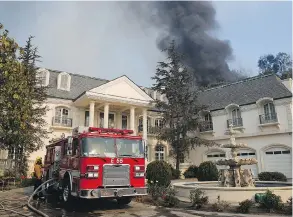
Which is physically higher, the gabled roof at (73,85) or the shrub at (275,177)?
the gabled roof at (73,85)

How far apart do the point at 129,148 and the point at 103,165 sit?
1.35m

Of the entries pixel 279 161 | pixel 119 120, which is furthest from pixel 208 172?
pixel 119 120

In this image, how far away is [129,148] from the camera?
34.1 feet

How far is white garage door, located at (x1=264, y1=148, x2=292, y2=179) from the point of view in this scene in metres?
22.9

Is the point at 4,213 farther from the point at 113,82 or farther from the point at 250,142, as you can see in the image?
the point at 250,142

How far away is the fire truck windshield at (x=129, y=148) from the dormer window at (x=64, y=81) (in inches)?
796

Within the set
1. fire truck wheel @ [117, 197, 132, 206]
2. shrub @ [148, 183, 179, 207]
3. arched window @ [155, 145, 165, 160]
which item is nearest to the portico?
arched window @ [155, 145, 165, 160]

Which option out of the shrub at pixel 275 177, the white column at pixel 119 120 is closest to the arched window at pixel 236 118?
the shrub at pixel 275 177

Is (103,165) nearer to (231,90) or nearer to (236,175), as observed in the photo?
(236,175)

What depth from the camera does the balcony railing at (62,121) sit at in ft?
86.3

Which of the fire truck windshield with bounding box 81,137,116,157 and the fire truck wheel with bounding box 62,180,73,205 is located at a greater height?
the fire truck windshield with bounding box 81,137,116,157

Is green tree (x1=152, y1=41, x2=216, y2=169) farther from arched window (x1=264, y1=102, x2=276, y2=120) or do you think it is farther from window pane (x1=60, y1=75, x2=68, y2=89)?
window pane (x1=60, y1=75, x2=68, y2=89)

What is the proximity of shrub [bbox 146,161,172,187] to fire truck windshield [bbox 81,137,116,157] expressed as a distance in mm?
6418

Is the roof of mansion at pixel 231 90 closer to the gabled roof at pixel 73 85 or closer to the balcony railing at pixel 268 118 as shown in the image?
the gabled roof at pixel 73 85
